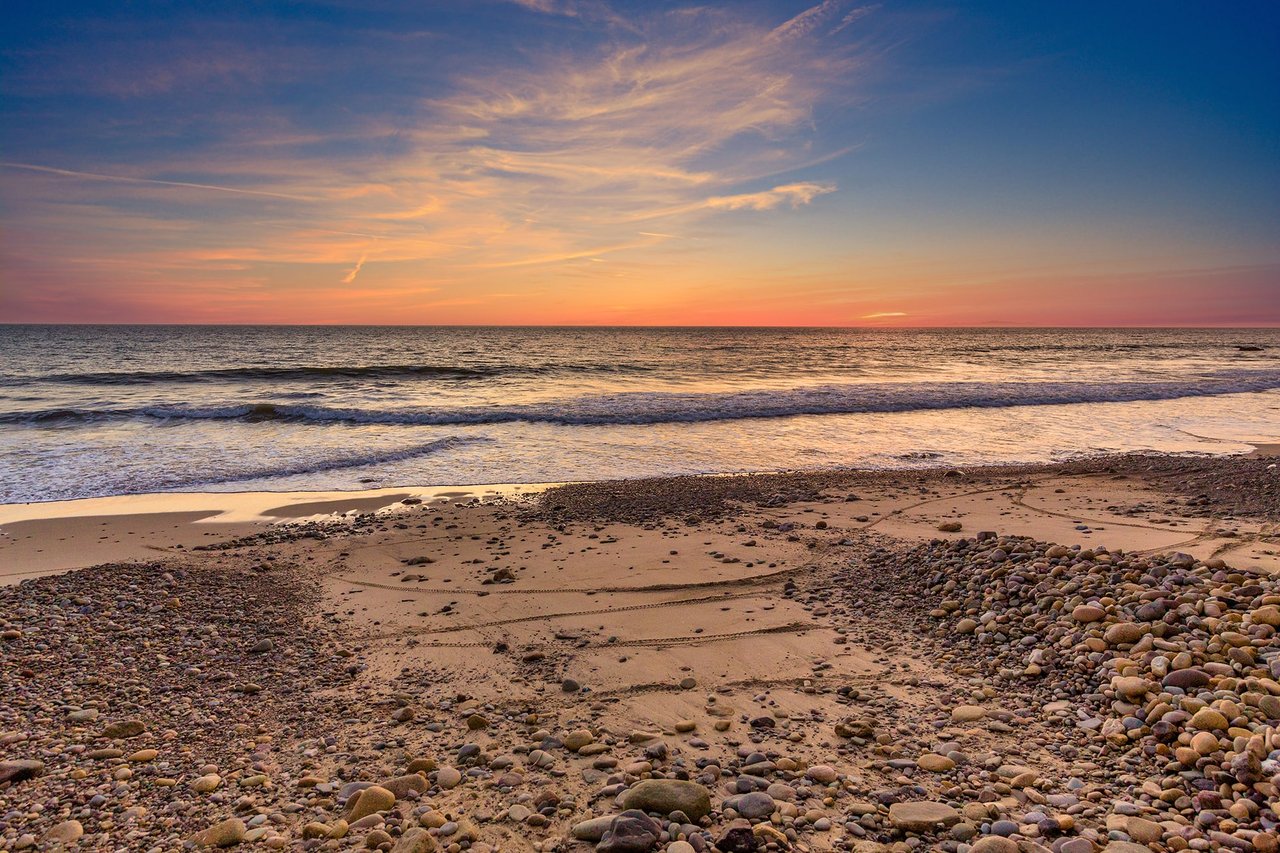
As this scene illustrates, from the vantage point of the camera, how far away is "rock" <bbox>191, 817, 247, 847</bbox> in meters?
3.08

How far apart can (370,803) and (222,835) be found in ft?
2.15

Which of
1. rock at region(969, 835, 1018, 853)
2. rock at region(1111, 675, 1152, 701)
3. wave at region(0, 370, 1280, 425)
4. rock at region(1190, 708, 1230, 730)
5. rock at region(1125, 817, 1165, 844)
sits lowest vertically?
rock at region(969, 835, 1018, 853)

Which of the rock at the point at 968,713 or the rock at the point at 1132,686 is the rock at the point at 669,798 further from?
the rock at the point at 1132,686

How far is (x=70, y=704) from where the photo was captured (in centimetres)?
434

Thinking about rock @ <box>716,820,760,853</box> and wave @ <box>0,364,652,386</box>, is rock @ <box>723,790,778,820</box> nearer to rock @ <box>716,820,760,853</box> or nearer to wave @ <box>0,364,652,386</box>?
rock @ <box>716,820,760,853</box>

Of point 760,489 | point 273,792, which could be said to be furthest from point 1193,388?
point 273,792

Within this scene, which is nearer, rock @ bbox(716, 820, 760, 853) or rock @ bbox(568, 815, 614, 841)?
rock @ bbox(716, 820, 760, 853)

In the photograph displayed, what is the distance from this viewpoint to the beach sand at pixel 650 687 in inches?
127

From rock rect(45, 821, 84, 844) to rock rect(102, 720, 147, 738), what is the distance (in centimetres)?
90

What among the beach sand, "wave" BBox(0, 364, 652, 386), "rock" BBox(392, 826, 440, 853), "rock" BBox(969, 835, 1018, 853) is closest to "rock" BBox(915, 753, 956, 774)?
the beach sand

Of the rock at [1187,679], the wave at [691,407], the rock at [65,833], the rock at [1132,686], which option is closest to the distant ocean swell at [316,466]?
the wave at [691,407]

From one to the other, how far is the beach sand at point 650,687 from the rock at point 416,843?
3 centimetres

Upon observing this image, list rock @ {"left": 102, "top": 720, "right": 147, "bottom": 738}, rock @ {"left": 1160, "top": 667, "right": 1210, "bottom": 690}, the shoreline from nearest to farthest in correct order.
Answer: rock @ {"left": 1160, "top": 667, "right": 1210, "bottom": 690}
rock @ {"left": 102, "top": 720, "right": 147, "bottom": 738}
the shoreline

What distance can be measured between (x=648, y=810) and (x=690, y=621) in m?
2.69
